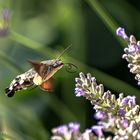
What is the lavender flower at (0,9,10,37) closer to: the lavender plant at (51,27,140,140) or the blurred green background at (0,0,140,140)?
the blurred green background at (0,0,140,140)

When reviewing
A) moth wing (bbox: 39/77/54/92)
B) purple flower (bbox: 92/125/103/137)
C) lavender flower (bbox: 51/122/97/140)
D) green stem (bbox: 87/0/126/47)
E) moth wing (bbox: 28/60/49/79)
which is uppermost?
green stem (bbox: 87/0/126/47)

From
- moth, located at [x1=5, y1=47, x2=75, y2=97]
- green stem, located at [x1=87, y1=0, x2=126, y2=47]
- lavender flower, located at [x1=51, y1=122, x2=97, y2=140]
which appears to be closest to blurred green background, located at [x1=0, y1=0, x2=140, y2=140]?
green stem, located at [x1=87, y1=0, x2=126, y2=47]

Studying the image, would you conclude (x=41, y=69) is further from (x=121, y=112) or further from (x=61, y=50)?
(x=61, y=50)

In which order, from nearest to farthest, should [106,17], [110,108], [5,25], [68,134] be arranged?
[68,134], [110,108], [106,17], [5,25]

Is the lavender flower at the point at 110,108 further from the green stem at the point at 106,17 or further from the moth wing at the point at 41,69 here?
the green stem at the point at 106,17

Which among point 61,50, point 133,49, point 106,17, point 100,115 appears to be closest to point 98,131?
point 100,115

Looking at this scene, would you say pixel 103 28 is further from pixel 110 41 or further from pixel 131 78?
pixel 131 78

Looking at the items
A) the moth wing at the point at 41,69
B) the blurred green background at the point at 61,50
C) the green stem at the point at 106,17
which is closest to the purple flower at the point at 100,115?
the moth wing at the point at 41,69

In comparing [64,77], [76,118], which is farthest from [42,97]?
[76,118]
